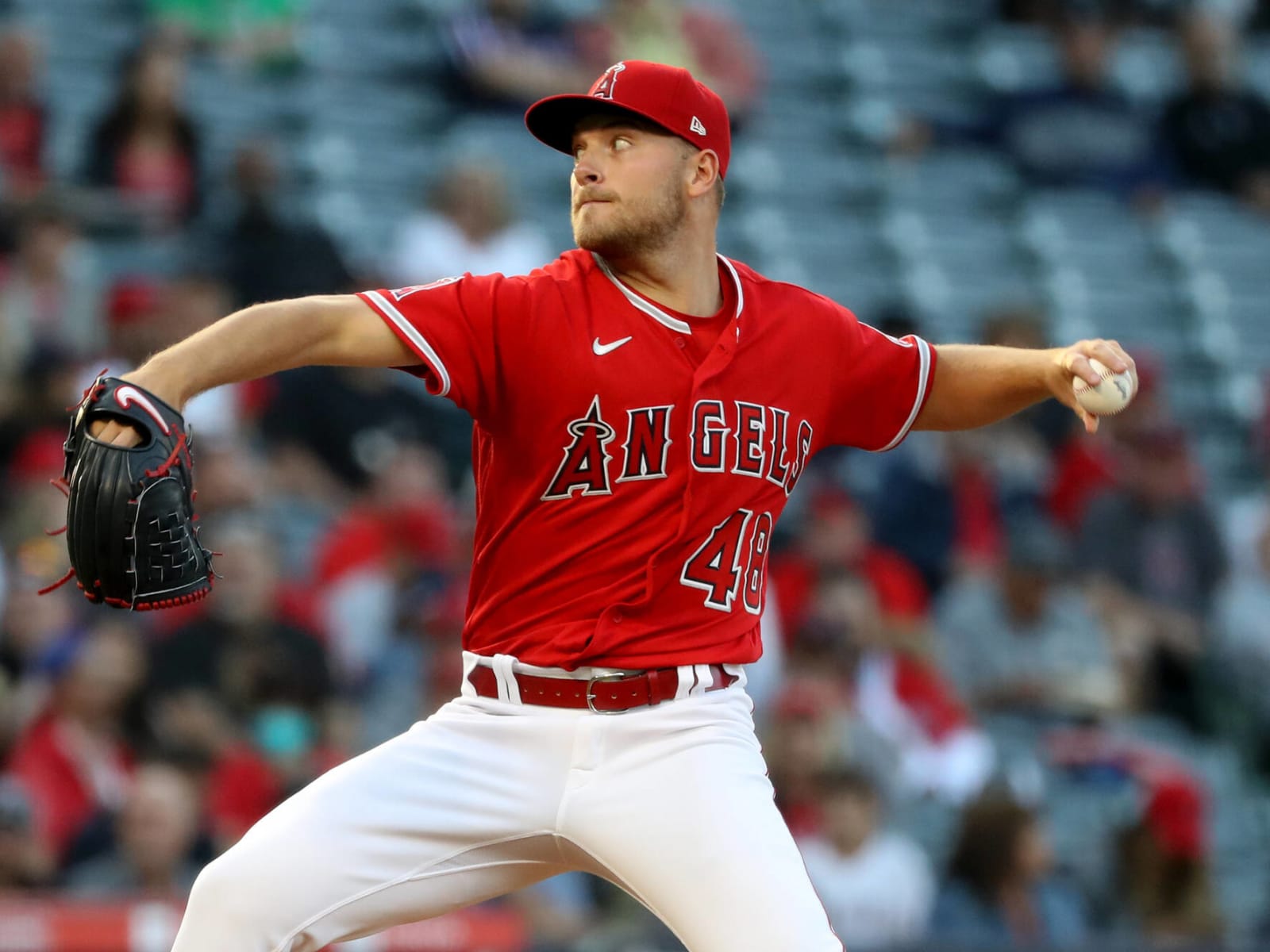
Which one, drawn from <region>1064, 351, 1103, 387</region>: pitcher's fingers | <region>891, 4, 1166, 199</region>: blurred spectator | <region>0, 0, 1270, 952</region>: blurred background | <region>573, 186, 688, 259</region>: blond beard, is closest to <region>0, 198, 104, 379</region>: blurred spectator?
<region>0, 0, 1270, 952</region>: blurred background

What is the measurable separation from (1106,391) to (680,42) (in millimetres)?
6911

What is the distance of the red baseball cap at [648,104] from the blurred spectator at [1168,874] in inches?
175

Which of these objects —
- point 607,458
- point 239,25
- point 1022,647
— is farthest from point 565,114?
point 239,25

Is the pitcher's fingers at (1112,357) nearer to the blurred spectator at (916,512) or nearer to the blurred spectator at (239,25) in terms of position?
the blurred spectator at (916,512)

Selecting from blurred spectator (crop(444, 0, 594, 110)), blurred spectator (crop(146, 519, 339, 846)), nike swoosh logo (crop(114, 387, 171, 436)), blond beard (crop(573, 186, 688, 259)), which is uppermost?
blurred spectator (crop(444, 0, 594, 110))

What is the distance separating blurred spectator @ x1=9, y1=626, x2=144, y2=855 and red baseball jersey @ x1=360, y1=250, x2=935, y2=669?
2958 millimetres

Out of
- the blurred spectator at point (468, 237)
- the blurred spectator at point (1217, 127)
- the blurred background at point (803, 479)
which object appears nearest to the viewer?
the blurred background at point (803, 479)

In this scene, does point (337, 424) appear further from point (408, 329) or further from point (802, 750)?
point (408, 329)

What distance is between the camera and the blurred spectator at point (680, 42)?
32.1 feet

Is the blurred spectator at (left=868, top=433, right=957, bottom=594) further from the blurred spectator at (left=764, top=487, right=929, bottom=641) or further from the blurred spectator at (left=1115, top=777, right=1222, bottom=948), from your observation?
the blurred spectator at (left=1115, top=777, right=1222, bottom=948)

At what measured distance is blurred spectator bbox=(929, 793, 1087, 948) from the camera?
6637 mm

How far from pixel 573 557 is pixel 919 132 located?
826 cm

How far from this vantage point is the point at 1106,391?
138 inches

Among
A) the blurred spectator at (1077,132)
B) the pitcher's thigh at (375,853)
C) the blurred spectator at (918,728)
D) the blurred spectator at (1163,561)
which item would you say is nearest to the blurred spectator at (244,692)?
the blurred spectator at (918,728)
